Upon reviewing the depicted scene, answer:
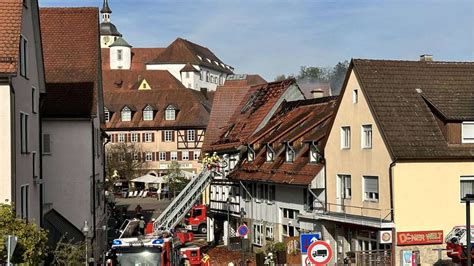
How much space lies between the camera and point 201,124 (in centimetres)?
10169

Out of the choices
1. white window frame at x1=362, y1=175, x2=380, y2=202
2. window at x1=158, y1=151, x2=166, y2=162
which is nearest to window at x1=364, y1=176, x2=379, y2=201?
white window frame at x1=362, y1=175, x2=380, y2=202

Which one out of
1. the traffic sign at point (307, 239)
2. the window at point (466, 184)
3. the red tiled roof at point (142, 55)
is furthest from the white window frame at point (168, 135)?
the traffic sign at point (307, 239)

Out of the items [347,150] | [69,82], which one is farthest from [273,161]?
[69,82]

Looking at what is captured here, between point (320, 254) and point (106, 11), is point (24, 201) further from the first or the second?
point (106, 11)

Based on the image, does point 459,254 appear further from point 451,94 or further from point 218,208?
point 218,208

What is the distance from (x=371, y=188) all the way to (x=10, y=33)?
1557 centimetres

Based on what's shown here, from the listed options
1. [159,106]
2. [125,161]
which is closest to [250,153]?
[125,161]

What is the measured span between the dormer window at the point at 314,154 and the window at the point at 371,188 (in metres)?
4.16

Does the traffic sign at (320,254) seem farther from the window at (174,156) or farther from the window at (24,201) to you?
the window at (174,156)

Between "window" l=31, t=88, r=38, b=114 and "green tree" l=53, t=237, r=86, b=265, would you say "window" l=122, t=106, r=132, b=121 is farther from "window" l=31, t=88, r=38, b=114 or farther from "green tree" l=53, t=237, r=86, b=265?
"green tree" l=53, t=237, r=86, b=265

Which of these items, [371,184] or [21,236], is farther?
[371,184]

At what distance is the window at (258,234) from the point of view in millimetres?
43713

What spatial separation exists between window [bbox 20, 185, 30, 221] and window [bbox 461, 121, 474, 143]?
16313 mm

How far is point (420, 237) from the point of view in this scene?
31.1 m
